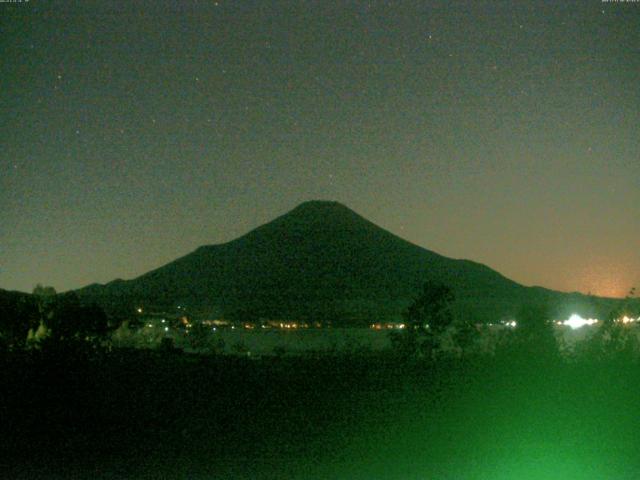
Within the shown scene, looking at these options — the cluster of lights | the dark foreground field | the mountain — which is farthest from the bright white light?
the mountain

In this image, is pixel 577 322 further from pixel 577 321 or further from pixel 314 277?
pixel 314 277

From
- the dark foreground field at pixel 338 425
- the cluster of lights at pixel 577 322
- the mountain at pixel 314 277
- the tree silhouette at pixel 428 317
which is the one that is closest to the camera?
the dark foreground field at pixel 338 425

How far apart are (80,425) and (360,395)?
A: 471 cm

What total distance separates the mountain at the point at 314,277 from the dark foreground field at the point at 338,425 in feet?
122

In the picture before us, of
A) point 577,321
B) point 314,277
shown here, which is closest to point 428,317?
point 577,321

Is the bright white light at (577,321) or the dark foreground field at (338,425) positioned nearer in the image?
the dark foreground field at (338,425)

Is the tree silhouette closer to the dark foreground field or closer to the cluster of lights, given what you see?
the cluster of lights

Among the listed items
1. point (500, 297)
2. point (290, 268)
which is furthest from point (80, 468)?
point (290, 268)

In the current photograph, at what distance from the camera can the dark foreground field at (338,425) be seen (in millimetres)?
9117

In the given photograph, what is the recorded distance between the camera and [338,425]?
11.7 m

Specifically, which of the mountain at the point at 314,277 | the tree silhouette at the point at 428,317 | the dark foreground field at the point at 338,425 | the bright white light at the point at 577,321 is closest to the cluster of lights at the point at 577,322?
the bright white light at the point at 577,321

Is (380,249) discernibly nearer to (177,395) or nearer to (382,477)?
(177,395)

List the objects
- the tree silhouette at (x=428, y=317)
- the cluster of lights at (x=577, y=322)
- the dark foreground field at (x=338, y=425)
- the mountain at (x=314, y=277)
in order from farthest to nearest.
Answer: the mountain at (x=314, y=277), the tree silhouette at (x=428, y=317), the cluster of lights at (x=577, y=322), the dark foreground field at (x=338, y=425)

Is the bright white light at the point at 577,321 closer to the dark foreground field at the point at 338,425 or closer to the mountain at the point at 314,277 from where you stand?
the dark foreground field at the point at 338,425
